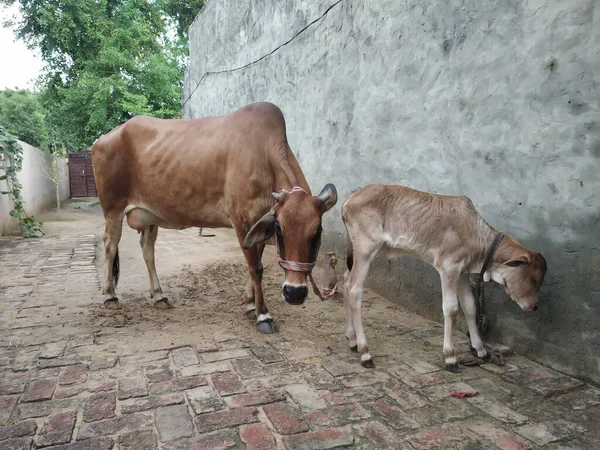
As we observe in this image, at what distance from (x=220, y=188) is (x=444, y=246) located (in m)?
2.19

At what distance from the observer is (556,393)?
267 centimetres

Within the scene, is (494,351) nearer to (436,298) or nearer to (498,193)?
(436,298)

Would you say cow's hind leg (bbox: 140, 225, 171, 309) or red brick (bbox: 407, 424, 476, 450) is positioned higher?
cow's hind leg (bbox: 140, 225, 171, 309)

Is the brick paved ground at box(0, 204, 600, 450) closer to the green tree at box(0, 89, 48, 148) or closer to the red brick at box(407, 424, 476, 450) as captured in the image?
the red brick at box(407, 424, 476, 450)

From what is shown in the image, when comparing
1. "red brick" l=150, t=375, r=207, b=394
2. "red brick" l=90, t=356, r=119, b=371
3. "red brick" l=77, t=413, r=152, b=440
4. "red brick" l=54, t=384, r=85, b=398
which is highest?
"red brick" l=77, t=413, r=152, b=440

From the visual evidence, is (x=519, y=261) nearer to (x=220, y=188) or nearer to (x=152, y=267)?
(x=220, y=188)

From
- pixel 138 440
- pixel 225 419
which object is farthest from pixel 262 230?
pixel 138 440

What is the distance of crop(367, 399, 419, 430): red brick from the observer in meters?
2.33

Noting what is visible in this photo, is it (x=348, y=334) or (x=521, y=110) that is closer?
(x=521, y=110)

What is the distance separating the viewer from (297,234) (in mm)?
3002

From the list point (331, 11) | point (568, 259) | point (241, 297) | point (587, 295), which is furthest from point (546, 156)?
point (331, 11)

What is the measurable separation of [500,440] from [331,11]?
5.26 meters

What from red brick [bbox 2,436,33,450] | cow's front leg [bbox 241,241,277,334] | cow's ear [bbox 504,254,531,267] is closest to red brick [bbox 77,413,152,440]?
red brick [bbox 2,436,33,450]

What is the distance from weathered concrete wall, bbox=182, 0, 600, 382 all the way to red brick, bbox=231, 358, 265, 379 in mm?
1863
